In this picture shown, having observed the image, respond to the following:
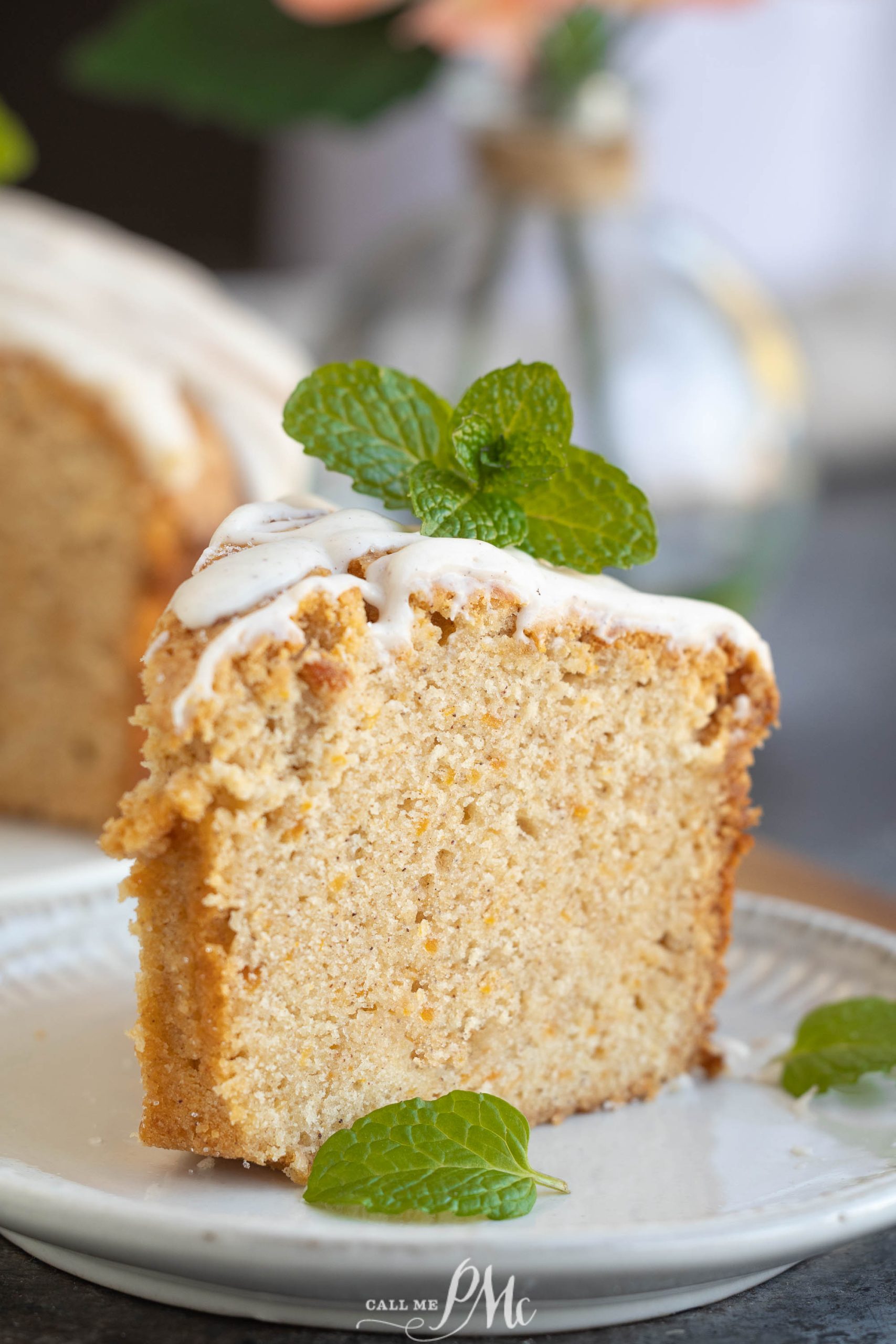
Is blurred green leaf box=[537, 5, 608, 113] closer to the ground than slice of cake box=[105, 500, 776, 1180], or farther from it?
farther from it

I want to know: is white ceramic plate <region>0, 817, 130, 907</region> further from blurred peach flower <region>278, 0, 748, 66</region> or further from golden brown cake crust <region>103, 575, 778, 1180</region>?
blurred peach flower <region>278, 0, 748, 66</region>

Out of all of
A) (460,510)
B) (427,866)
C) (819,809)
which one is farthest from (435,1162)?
(819,809)

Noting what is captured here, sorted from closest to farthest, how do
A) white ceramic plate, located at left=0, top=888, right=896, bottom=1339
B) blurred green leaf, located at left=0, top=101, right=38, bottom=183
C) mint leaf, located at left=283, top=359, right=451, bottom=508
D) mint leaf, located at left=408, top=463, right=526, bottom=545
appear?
1. white ceramic plate, located at left=0, top=888, right=896, bottom=1339
2. mint leaf, located at left=408, top=463, right=526, bottom=545
3. mint leaf, located at left=283, top=359, right=451, bottom=508
4. blurred green leaf, located at left=0, top=101, right=38, bottom=183

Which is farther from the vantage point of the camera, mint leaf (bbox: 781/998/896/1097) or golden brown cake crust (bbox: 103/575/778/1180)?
mint leaf (bbox: 781/998/896/1097)

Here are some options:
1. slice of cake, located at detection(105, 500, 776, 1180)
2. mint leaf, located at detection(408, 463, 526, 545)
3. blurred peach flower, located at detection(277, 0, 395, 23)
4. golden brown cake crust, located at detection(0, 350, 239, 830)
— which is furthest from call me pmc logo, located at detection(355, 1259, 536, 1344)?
blurred peach flower, located at detection(277, 0, 395, 23)

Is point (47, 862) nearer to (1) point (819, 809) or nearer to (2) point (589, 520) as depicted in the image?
(2) point (589, 520)

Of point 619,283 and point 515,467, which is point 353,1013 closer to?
point 515,467

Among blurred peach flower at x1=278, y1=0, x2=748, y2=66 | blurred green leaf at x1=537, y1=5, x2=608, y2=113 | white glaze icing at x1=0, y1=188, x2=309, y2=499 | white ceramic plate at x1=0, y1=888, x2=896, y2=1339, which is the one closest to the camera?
white ceramic plate at x1=0, y1=888, x2=896, y2=1339
